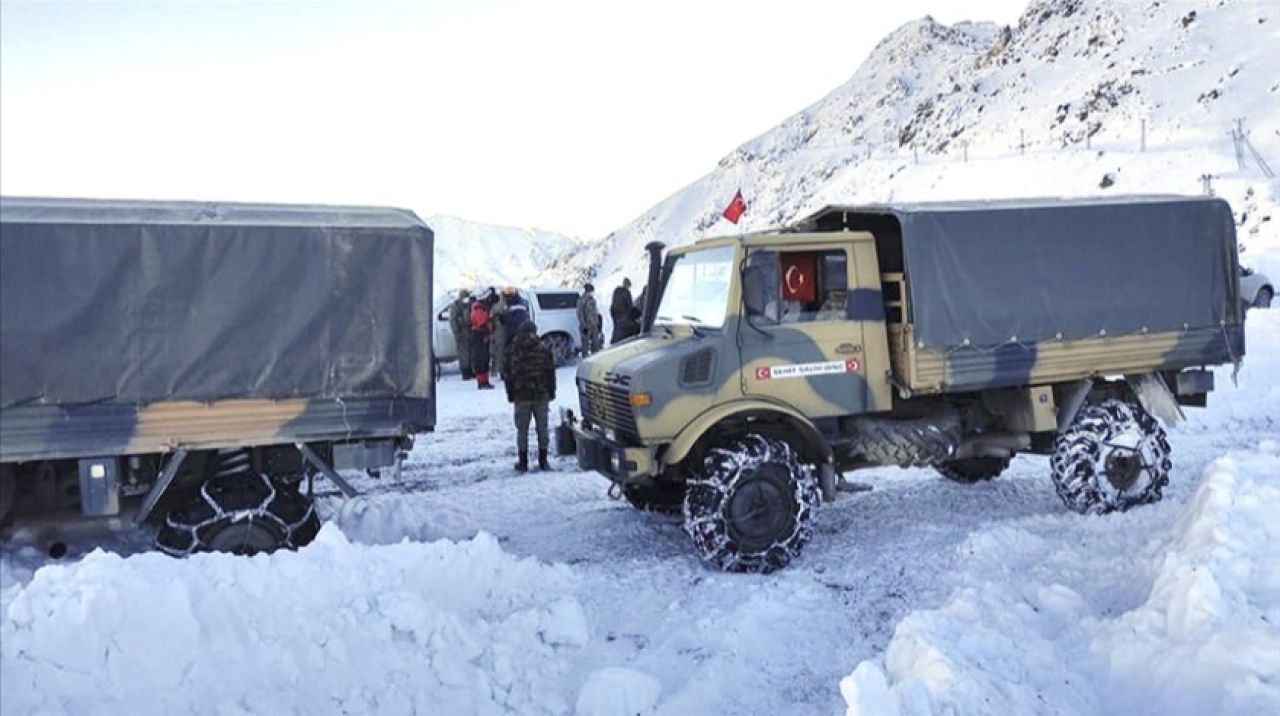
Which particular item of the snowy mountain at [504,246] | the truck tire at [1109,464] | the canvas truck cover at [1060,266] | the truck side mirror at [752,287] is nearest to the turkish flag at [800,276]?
the truck side mirror at [752,287]

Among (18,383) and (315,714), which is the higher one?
(18,383)

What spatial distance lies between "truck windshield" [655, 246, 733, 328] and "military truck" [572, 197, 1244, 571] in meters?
0.02

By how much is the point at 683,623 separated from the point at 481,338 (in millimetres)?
12529

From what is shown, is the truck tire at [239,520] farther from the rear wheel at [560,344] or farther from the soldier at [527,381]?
the rear wheel at [560,344]

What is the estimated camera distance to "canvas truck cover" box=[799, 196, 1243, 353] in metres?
7.36

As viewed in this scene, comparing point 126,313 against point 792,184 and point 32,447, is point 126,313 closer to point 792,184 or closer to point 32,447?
point 32,447

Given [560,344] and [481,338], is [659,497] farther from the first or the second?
[560,344]

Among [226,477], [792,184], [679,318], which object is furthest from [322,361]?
[792,184]

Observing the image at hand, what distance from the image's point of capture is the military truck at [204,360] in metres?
6.20

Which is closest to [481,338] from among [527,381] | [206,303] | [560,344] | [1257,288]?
[560,344]

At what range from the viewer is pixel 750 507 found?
22.2 ft

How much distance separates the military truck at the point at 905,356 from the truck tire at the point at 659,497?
0.02 meters

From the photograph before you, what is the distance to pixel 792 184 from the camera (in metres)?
72.7

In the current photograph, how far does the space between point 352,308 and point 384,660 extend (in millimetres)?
2979
